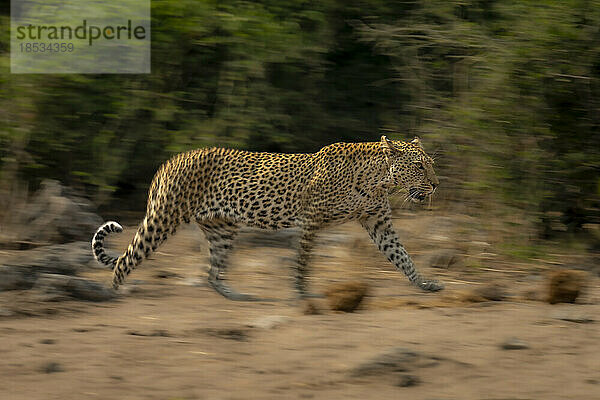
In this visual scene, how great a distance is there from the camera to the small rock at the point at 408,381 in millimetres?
5688

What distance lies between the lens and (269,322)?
703cm

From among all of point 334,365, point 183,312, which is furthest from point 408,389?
point 183,312

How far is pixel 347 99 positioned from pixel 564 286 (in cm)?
683

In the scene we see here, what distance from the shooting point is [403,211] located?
11.6 metres

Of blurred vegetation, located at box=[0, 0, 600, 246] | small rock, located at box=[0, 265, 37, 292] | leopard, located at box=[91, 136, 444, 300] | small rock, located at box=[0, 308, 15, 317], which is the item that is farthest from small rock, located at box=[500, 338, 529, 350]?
small rock, located at box=[0, 265, 37, 292]

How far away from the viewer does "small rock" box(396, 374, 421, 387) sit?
569cm

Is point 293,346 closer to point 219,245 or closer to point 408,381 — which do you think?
point 408,381

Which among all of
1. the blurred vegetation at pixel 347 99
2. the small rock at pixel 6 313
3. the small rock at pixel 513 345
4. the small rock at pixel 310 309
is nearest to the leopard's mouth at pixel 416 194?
the blurred vegetation at pixel 347 99

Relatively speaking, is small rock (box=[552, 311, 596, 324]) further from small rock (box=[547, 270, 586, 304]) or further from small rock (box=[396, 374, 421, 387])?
small rock (box=[396, 374, 421, 387])

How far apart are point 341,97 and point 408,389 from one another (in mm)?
8370

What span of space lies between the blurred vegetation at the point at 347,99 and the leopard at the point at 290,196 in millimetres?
1335

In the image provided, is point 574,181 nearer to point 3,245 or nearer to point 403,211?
point 403,211

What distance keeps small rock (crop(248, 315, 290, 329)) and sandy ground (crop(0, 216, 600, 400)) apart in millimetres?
11

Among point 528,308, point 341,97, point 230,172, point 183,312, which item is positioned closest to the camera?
point 528,308
